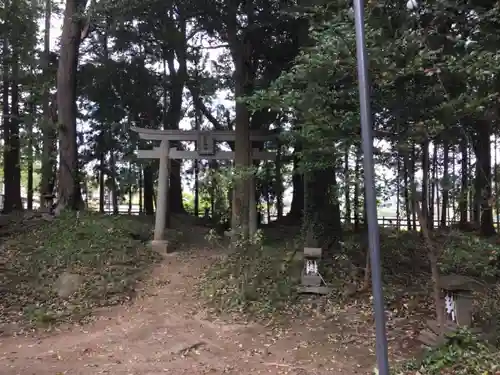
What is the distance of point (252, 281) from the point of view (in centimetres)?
743

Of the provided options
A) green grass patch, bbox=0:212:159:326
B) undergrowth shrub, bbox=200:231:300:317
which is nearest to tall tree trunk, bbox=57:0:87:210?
green grass patch, bbox=0:212:159:326

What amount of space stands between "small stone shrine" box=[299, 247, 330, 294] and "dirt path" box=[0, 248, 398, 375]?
799 millimetres

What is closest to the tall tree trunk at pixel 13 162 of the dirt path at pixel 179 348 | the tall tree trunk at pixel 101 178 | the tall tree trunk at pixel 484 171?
the tall tree trunk at pixel 101 178

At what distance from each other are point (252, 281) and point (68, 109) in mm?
7625

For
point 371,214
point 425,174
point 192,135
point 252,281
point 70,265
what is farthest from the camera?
point 192,135

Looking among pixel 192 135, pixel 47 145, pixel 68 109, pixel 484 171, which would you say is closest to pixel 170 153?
pixel 192 135

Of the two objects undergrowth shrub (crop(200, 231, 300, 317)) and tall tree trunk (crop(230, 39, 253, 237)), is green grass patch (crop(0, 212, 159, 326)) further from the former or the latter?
tall tree trunk (crop(230, 39, 253, 237))

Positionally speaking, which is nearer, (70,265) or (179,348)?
(179,348)

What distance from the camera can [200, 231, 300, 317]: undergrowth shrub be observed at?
22.7 ft

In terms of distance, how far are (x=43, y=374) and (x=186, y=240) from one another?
6.96 metres

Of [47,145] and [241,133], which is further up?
[47,145]

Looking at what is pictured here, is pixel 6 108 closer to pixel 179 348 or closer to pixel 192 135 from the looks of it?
pixel 192 135

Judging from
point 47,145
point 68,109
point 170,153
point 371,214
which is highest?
point 68,109

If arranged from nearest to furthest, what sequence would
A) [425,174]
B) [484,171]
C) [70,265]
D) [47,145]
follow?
[425,174], [484,171], [70,265], [47,145]
